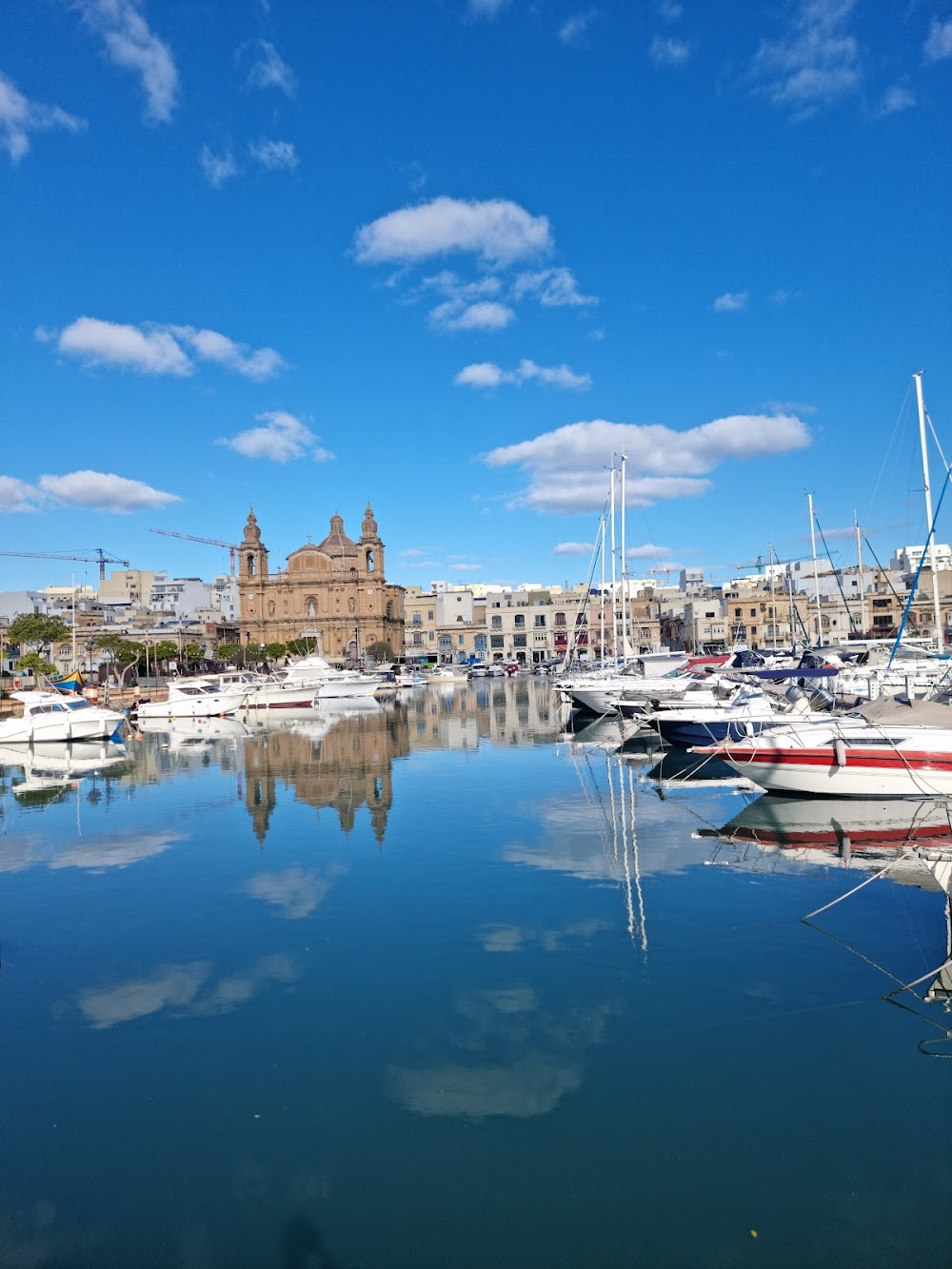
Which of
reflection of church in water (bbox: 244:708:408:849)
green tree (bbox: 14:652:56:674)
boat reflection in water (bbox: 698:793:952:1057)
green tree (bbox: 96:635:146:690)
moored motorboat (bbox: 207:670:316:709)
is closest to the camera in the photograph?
boat reflection in water (bbox: 698:793:952:1057)

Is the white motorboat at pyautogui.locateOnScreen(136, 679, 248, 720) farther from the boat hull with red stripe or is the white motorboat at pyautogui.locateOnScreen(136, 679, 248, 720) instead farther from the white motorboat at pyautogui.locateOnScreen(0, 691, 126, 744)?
the boat hull with red stripe

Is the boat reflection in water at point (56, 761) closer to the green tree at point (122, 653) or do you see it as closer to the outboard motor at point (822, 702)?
the outboard motor at point (822, 702)

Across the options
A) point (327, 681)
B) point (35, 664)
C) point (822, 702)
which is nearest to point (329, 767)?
point (822, 702)

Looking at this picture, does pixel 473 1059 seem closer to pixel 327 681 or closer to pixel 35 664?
pixel 327 681

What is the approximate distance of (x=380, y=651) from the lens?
411 ft

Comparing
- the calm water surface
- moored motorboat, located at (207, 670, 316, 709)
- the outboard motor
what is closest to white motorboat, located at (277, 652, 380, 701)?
moored motorboat, located at (207, 670, 316, 709)

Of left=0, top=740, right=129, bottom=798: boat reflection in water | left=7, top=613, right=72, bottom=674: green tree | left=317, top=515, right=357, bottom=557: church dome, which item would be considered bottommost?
left=0, top=740, right=129, bottom=798: boat reflection in water

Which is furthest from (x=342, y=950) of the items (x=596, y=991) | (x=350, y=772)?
(x=350, y=772)

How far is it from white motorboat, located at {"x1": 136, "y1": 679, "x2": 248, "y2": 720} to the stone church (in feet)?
247

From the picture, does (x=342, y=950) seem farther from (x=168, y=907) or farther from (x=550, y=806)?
(x=550, y=806)

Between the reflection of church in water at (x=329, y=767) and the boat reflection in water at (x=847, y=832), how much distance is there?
24.9 ft

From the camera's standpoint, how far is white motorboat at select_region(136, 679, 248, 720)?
53553 millimetres

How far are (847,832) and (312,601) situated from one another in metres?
124

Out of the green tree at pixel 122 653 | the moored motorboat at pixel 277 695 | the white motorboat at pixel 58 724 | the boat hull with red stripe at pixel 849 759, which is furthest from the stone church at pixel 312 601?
the boat hull with red stripe at pixel 849 759
